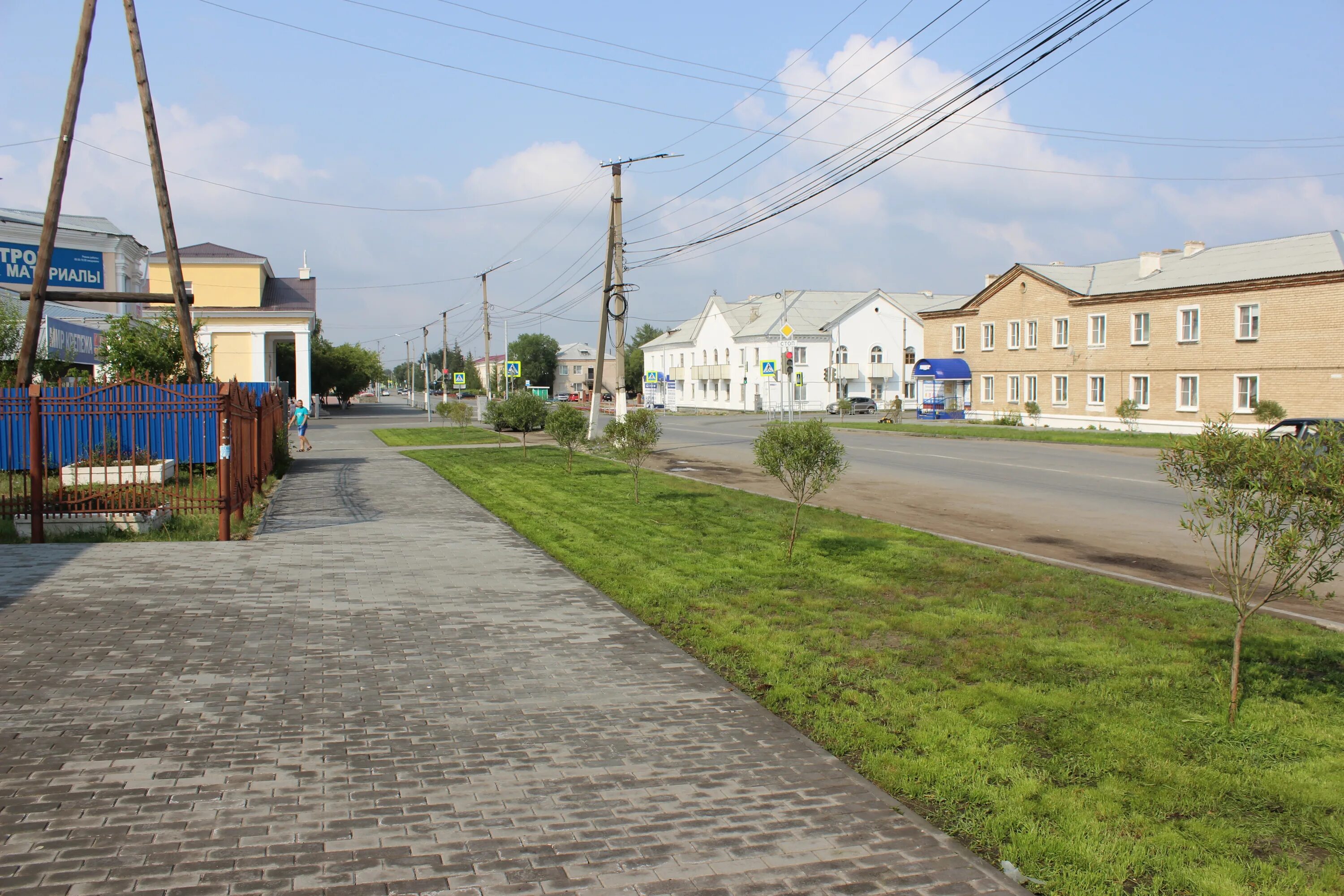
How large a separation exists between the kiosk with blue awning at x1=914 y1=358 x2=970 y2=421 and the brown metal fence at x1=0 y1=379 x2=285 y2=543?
135 ft

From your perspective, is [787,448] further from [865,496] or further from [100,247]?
[100,247]

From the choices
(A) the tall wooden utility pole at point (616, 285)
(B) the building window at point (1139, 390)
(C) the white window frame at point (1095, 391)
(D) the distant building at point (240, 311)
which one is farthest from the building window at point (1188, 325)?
(D) the distant building at point (240, 311)

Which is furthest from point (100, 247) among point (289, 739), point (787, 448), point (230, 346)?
point (289, 739)

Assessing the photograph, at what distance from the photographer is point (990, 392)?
52125mm

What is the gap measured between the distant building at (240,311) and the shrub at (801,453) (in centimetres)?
4787

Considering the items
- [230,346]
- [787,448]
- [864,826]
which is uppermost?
[230,346]

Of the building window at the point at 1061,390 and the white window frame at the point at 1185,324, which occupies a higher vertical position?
the white window frame at the point at 1185,324

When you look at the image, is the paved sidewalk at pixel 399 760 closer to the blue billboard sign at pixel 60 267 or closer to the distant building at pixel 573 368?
the blue billboard sign at pixel 60 267

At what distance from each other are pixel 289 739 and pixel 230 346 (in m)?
54.0

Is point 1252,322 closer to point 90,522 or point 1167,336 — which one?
point 1167,336

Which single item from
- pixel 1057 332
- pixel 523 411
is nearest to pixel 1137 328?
pixel 1057 332

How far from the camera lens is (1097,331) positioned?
4509 cm

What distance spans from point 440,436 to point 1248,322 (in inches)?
1259

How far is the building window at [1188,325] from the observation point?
40.0 metres
